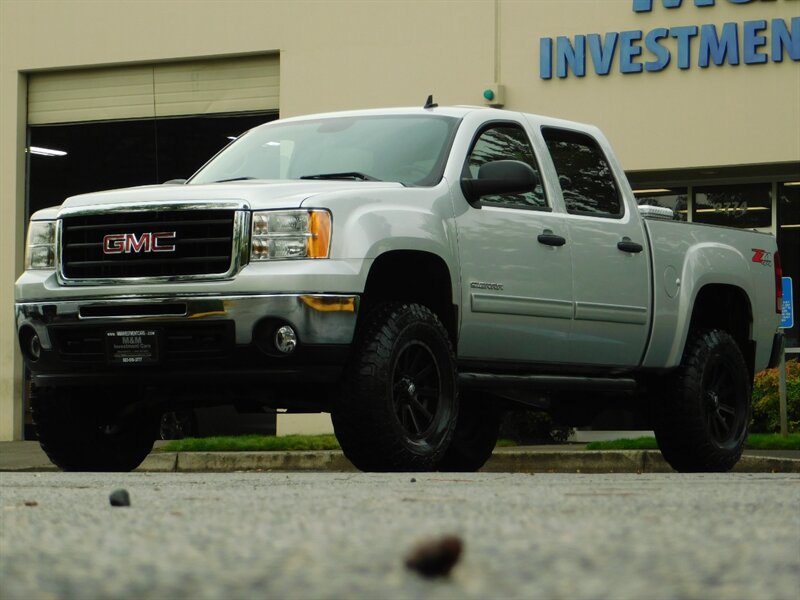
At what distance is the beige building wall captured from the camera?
58.5ft

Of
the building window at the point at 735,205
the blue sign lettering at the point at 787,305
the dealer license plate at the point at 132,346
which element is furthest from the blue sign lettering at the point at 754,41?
the dealer license plate at the point at 132,346

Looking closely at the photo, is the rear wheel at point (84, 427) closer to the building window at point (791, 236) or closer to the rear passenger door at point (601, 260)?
the rear passenger door at point (601, 260)

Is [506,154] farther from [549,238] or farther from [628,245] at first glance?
[628,245]

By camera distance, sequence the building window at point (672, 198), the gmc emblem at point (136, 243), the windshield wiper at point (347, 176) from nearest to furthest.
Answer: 1. the gmc emblem at point (136, 243)
2. the windshield wiper at point (347, 176)
3. the building window at point (672, 198)

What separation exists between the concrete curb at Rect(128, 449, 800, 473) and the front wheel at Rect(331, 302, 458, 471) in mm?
4532

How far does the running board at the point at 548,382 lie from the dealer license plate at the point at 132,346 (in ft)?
5.13

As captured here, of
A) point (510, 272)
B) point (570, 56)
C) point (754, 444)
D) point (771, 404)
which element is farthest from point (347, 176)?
point (570, 56)

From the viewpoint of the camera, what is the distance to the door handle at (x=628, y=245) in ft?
30.6

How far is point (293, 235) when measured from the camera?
751 centimetres

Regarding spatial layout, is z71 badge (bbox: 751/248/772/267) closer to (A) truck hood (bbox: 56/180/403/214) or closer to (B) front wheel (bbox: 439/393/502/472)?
(B) front wheel (bbox: 439/393/502/472)

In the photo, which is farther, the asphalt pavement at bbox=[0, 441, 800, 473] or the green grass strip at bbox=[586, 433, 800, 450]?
the green grass strip at bbox=[586, 433, 800, 450]

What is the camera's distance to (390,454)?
24.5ft

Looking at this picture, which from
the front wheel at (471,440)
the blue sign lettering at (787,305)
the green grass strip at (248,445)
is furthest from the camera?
the blue sign lettering at (787,305)

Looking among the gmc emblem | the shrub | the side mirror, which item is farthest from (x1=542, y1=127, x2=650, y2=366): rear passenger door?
the shrub
